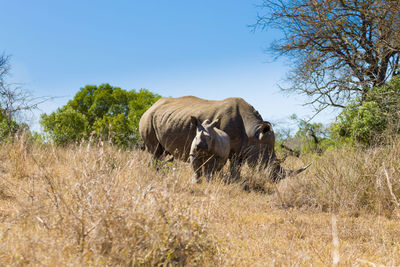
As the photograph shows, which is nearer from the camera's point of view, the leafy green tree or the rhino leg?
the rhino leg

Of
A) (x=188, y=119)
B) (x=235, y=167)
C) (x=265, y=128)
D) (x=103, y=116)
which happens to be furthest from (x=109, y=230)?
(x=103, y=116)

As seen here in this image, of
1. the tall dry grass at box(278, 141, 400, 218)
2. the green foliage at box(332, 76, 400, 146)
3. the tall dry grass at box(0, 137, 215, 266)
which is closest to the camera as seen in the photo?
the tall dry grass at box(0, 137, 215, 266)

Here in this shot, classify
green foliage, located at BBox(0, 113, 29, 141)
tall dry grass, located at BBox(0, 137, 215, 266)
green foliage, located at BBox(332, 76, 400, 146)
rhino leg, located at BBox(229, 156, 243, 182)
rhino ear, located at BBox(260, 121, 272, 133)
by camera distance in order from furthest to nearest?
green foliage, located at BBox(332, 76, 400, 146)
green foliage, located at BBox(0, 113, 29, 141)
rhino ear, located at BBox(260, 121, 272, 133)
rhino leg, located at BBox(229, 156, 243, 182)
tall dry grass, located at BBox(0, 137, 215, 266)

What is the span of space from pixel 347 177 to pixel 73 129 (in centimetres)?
1465

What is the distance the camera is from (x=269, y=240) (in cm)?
364

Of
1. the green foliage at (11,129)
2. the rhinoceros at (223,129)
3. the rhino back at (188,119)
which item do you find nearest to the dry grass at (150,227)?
the rhinoceros at (223,129)

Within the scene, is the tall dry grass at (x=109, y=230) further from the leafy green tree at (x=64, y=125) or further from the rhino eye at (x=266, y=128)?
the leafy green tree at (x=64, y=125)

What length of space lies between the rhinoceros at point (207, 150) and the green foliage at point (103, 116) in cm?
212

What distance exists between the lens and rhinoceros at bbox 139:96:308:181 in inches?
284

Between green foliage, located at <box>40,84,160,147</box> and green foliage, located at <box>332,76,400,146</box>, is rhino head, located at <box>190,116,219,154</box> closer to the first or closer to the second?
green foliage, located at <box>40,84,160,147</box>

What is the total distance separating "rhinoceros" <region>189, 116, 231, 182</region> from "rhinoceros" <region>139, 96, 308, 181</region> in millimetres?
527

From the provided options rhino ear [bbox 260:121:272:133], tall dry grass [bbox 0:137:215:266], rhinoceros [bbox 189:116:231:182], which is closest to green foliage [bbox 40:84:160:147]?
rhinoceros [bbox 189:116:231:182]

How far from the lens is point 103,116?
2109cm

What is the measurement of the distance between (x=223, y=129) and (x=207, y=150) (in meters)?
1.61
